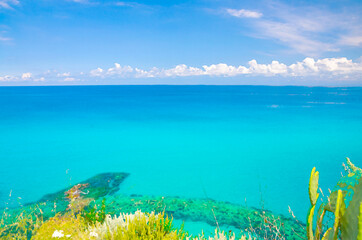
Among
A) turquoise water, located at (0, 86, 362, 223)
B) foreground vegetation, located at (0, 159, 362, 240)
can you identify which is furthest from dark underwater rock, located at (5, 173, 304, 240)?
turquoise water, located at (0, 86, 362, 223)

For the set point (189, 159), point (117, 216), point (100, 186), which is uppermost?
point (117, 216)

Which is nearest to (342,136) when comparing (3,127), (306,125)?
(306,125)

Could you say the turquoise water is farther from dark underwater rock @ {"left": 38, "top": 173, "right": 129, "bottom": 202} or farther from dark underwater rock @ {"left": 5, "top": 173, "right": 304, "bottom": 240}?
dark underwater rock @ {"left": 5, "top": 173, "right": 304, "bottom": 240}

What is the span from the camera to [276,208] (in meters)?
12.2

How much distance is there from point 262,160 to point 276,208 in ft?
Result: 29.4

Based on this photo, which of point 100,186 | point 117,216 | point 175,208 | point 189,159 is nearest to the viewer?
point 117,216

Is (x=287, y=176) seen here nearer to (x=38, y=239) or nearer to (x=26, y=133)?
(x=38, y=239)

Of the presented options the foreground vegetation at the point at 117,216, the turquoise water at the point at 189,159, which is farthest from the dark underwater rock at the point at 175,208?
the turquoise water at the point at 189,159

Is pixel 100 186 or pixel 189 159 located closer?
pixel 100 186

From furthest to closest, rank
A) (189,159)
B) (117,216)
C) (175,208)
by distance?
(189,159) → (175,208) → (117,216)

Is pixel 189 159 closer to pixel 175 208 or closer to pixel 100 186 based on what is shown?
pixel 100 186

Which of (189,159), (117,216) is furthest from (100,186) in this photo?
(189,159)

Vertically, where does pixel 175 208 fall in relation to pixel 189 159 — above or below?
above

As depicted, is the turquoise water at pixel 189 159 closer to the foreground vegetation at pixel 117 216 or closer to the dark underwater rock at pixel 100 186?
the dark underwater rock at pixel 100 186
